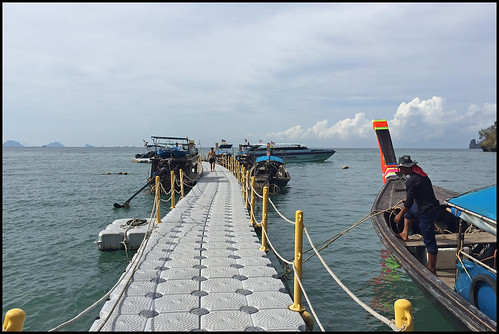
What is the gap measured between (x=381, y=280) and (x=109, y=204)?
18.4 metres

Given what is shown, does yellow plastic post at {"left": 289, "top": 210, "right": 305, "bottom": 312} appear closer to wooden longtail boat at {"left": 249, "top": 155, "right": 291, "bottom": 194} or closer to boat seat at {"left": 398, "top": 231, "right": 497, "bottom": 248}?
boat seat at {"left": 398, "top": 231, "right": 497, "bottom": 248}

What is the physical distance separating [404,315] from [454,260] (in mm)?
5868

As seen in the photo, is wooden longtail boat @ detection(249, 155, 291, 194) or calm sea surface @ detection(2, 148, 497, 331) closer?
calm sea surface @ detection(2, 148, 497, 331)

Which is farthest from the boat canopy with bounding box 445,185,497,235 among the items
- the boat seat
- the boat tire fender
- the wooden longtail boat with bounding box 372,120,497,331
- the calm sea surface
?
the boat seat

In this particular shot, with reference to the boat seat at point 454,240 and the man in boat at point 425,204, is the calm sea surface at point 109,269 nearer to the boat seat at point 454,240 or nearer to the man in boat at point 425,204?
the man in boat at point 425,204

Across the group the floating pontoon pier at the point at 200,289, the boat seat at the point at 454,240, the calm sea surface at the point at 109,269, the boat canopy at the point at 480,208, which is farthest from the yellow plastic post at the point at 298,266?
the boat seat at the point at 454,240

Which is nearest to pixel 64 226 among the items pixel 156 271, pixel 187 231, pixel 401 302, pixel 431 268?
pixel 187 231

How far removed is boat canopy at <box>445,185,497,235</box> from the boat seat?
2106 millimetres

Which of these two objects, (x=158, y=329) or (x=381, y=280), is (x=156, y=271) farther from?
(x=381, y=280)

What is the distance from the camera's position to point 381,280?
8531 millimetres

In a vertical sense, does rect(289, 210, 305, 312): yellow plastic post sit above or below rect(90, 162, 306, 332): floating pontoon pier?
above

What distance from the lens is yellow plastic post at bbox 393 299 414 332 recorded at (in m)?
2.58

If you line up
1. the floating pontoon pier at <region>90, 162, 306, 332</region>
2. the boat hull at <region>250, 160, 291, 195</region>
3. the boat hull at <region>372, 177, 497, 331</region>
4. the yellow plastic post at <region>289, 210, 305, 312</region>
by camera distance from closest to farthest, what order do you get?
1. the floating pontoon pier at <region>90, 162, 306, 332</region>
2. the yellow plastic post at <region>289, 210, 305, 312</region>
3. the boat hull at <region>372, 177, 497, 331</region>
4. the boat hull at <region>250, 160, 291, 195</region>

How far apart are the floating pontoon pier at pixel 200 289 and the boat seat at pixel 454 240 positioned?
3834 mm
